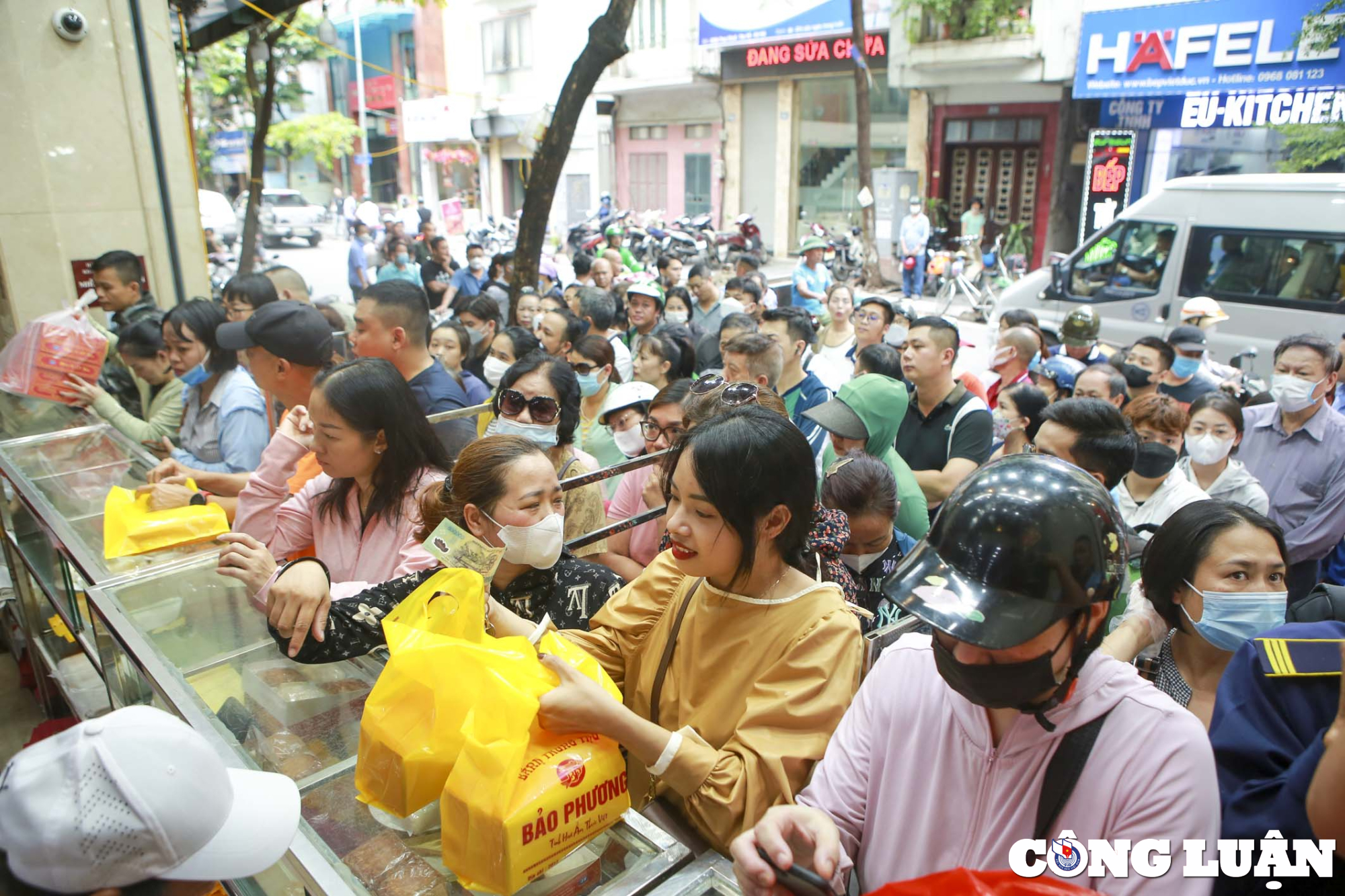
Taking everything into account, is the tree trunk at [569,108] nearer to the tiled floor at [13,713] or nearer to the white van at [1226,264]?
the tiled floor at [13,713]

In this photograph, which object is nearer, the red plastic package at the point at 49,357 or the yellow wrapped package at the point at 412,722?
the yellow wrapped package at the point at 412,722

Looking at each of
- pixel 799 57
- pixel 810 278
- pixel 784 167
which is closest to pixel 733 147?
pixel 784 167

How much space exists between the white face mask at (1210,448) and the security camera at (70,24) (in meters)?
6.73

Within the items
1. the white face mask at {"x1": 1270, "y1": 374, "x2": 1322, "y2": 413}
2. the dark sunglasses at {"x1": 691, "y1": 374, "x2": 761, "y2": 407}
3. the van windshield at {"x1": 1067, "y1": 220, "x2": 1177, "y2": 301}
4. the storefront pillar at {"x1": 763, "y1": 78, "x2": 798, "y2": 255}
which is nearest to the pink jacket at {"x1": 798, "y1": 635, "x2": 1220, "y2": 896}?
the dark sunglasses at {"x1": 691, "y1": 374, "x2": 761, "y2": 407}

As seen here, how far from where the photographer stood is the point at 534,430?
3197mm

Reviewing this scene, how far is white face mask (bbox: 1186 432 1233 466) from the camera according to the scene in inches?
148

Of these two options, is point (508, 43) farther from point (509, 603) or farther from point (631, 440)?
point (509, 603)

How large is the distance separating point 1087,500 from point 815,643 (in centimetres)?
59

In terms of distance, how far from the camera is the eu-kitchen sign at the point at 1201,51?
11.6 meters

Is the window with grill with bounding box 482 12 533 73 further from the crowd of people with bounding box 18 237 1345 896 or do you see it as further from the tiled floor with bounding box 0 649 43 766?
the tiled floor with bounding box 0 649 43 766

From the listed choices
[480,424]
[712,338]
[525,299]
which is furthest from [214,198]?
[480,424]

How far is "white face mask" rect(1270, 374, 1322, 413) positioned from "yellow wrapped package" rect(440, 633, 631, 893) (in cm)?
408

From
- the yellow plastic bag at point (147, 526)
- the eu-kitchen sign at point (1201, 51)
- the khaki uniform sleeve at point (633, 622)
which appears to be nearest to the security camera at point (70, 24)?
the yellow plastic bag at point (147, 526)

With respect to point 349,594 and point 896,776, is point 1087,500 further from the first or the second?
point 349,594
